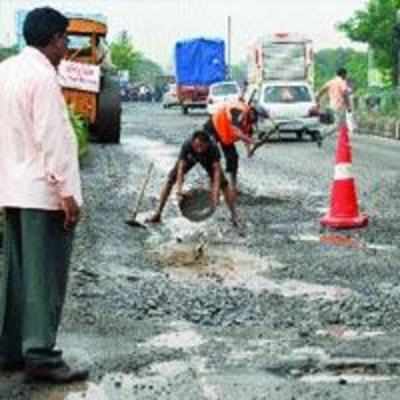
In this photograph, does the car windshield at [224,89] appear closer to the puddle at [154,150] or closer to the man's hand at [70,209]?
the puddle at [154,150]

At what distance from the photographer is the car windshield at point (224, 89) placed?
47.7 metres

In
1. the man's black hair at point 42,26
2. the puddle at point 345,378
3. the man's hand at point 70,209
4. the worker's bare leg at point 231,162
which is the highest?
the man's black hair at point 42,26

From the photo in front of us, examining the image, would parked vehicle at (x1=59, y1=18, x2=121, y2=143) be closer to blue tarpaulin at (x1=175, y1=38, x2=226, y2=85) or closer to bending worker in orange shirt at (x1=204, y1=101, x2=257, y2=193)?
bending worker in orange shirt at (x1=204, y1=101, x2=257, y2=193)

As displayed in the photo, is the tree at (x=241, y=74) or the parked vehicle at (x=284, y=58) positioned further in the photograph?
the tree at (x=241, y=74)

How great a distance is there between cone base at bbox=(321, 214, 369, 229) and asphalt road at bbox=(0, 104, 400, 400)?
0.12m

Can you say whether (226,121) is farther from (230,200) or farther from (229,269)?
(229,269)

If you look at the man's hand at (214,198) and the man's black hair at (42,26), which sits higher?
the man's black hair at (42,26)

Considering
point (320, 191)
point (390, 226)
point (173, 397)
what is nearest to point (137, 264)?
point (390, 226)

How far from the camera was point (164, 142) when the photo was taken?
1154 inches

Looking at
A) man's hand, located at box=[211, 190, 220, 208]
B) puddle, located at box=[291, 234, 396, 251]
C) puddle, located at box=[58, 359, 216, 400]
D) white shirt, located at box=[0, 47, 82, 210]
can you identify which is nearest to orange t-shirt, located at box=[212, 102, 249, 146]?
man's hand, located at box=[211, 190, 220, 208]

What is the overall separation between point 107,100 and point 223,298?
1869 centimetres

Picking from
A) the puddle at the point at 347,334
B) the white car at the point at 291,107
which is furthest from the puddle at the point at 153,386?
the white car at the point at 291,107

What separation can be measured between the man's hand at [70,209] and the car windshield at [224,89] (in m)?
41.3

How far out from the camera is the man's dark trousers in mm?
6062
